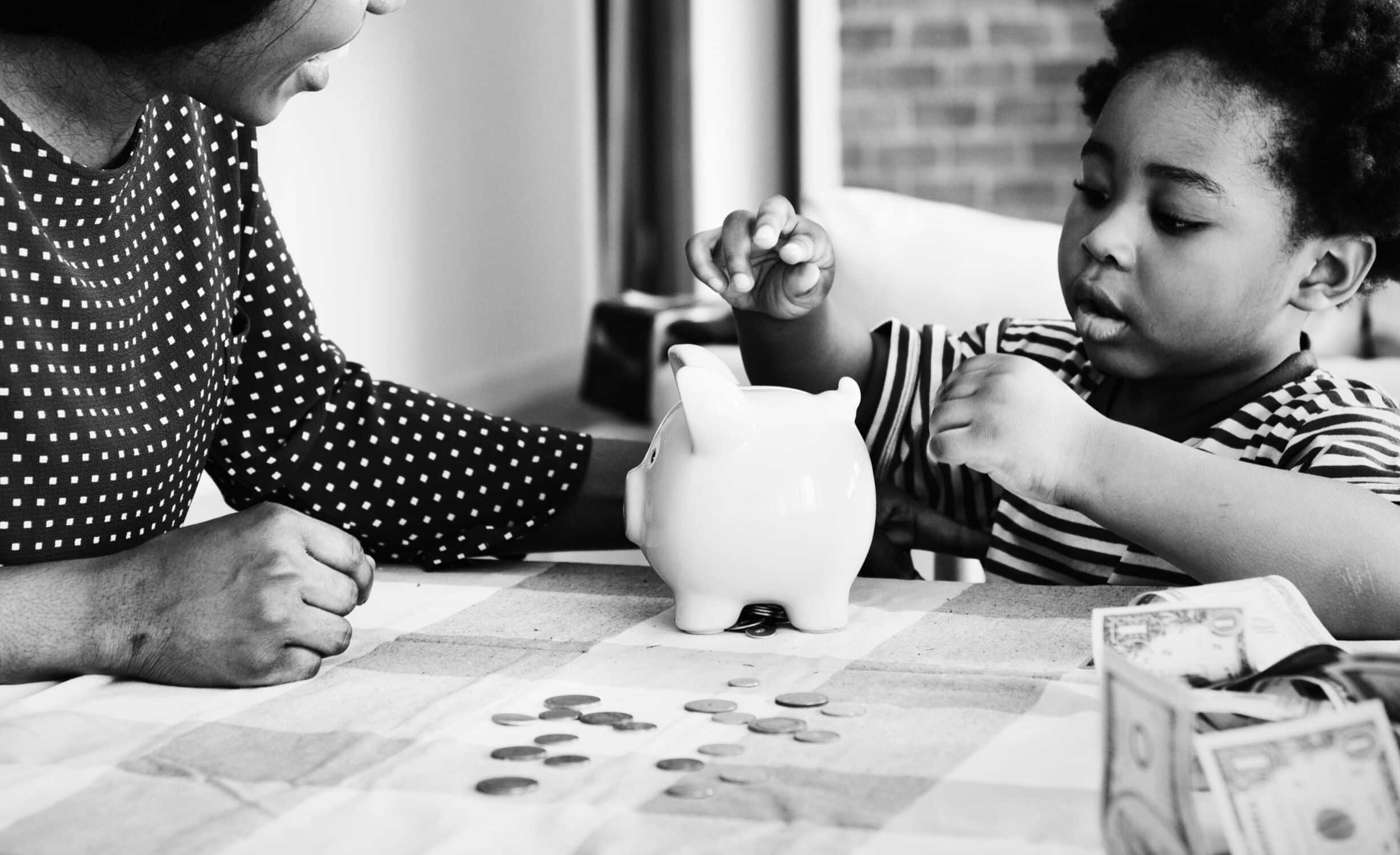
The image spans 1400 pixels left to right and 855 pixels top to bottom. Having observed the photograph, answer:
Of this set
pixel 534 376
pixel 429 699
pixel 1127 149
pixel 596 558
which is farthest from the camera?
pixel 534 376

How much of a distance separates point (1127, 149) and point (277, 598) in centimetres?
71

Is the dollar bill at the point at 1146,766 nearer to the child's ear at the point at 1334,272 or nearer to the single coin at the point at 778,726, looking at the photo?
the single coin at the point at 778,726

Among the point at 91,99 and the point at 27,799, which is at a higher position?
the point at 91,99

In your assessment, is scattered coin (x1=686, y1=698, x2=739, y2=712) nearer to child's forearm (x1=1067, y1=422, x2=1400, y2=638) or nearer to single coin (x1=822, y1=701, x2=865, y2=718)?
single coin (x1=822, y1=701, x2=865, y2=718)

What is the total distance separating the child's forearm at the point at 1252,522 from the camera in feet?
2.81

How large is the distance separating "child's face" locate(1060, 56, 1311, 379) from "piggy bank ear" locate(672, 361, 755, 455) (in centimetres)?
36

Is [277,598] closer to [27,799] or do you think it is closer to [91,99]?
[27,799]

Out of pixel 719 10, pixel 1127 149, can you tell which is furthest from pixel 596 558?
pixel 719 10

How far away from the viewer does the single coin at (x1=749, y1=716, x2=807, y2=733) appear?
0.67 metres

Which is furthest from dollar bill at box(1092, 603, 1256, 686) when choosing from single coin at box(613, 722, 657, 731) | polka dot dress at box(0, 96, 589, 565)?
polka dot dress at box(0, 96, 589, 565)

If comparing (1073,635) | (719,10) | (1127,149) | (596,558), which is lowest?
(596,558)

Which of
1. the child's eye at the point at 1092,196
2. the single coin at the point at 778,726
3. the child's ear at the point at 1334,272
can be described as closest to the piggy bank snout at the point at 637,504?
the single coin at the point at 778,726

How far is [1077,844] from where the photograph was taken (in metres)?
0.54

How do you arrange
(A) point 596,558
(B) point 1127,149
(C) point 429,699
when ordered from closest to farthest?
(C) point 429,699 < (B) point 1127,149 < (A) point 596,558
